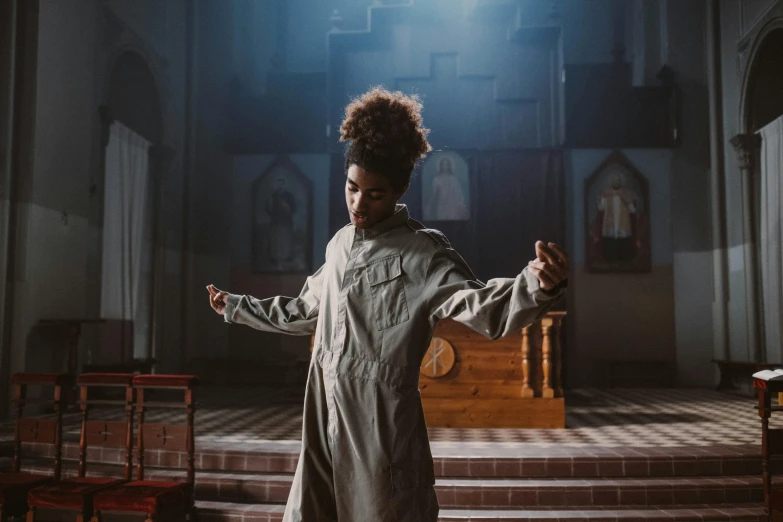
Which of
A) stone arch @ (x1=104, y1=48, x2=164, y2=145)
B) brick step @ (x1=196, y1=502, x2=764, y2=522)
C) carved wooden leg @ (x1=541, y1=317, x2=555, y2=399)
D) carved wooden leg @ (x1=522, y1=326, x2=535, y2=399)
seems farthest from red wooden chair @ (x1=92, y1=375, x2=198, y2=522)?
stone arch @ (x1=104, y1=48, x2=164, y2=145)

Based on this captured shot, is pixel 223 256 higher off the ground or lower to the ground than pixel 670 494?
higher

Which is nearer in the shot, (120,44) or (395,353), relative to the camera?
(395,353)

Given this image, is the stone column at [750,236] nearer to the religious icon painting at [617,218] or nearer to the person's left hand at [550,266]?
the religious icon painting at [617,218]

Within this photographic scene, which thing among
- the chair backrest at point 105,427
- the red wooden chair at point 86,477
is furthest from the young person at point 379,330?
the chair backrest at point 105,427

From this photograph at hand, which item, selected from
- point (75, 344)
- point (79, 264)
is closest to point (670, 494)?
point (75, 344)

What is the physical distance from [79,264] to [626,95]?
320 inches

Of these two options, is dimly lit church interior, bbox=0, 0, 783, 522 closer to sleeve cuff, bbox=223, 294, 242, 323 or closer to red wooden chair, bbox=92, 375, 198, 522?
red wooden chair, bbox=92, 375, 198, 522

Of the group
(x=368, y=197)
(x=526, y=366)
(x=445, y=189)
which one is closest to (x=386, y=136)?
(x=368, y=197)

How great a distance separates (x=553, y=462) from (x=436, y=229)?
69.5 inches

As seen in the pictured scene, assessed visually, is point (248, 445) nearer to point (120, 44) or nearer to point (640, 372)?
point (120, 44)

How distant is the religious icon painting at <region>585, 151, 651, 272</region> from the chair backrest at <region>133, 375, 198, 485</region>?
807cm

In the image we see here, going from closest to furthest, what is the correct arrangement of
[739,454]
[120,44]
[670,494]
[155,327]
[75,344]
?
[670,494], [739,454], [75,344], [120,44], [155,327]

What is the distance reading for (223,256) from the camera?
1091 centimetres

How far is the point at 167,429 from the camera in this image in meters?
3.48
